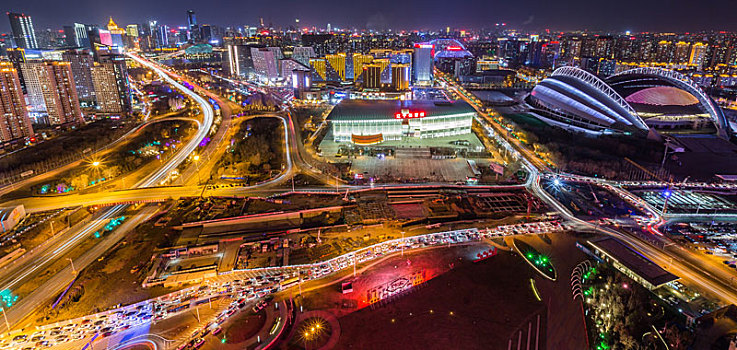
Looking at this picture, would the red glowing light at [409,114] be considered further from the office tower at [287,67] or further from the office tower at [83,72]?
the office tower at [83,72]

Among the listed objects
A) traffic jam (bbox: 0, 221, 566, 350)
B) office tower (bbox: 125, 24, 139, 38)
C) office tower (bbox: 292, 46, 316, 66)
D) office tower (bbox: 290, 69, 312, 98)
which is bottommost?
traffic jam (bbox: 0, 221, 566, 350)

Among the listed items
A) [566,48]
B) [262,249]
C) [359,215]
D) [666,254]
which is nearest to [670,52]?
[566,48]

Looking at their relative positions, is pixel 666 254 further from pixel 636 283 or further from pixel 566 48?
pixel 566 48

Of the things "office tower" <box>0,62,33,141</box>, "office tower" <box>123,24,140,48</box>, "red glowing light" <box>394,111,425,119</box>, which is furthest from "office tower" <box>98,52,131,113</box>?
"office tower" <box>123,24,140,48</box>

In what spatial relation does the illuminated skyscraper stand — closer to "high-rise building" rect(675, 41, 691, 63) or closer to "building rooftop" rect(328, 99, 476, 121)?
"building rooftop" rect(328, 99, 476, 121)

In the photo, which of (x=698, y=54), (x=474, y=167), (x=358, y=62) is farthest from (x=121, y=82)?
(x=698, y=54)

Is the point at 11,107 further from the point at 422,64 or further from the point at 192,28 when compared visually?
the point at 192,28

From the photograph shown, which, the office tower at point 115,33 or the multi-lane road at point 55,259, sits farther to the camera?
the office tower at point 115,33

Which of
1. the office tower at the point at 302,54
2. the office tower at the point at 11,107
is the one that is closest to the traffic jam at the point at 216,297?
the office tower at the point at 11,107
